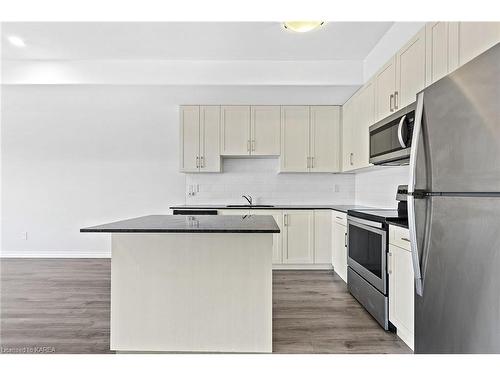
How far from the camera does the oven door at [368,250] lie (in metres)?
2.78

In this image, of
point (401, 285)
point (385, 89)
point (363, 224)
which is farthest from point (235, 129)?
point (401, 285)

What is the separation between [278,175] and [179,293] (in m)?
3.37

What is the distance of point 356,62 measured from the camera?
4148 mm

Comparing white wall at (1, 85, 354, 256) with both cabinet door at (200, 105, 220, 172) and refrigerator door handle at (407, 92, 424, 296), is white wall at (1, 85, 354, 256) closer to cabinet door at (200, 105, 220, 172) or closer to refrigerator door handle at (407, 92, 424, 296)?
cabinet door at (200, 105, 220, 172)

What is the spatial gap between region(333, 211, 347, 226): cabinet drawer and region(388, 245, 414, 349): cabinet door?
1.40m

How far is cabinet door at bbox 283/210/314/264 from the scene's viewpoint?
4.80 metres

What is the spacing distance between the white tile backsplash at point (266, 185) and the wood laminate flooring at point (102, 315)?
4.03 ft

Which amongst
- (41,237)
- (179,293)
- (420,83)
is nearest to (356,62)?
(420,83)

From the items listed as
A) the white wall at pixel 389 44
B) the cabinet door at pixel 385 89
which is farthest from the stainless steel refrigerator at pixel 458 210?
the cabinet door at pixel 385 89

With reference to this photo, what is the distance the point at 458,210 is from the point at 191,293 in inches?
62.2

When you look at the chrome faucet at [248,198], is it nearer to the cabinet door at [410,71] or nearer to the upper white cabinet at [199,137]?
the upper white cabinet at [199,137]

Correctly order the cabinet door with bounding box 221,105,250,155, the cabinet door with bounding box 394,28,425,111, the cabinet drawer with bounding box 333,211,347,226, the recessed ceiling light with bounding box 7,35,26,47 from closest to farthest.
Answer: the cabinet door with bounding box 394,28,425,111, the recessed ceiling light with bounding box 7,35,26,47, the cabinet drawer with bounding box 333,211,347,226, the cabinet door with bounding box 221,105,250,155

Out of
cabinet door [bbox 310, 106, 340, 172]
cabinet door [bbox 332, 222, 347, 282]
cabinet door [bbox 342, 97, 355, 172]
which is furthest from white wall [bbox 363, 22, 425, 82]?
cabinet door [bbox 332, 222, 347, 282]
